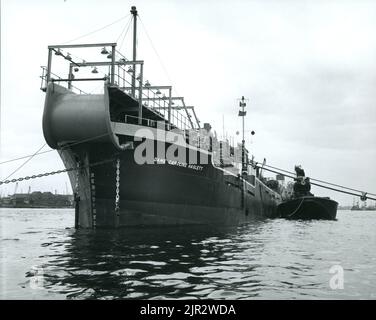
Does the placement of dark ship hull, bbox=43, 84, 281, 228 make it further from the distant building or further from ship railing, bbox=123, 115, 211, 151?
the distant building

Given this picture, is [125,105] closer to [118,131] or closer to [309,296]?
[118,131]

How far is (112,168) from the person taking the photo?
56.6ft

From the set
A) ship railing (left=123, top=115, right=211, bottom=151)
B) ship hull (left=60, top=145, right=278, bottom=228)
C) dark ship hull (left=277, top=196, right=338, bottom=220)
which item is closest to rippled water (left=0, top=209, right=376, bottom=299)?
ship hull (left=60, top=145, right=278, bottom=228)

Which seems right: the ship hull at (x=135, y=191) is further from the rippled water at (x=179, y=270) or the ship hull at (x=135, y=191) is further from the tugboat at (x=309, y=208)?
the tugboat at (x=309, y=208)

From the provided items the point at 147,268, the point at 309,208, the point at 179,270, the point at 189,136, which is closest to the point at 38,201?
the point at 309,208

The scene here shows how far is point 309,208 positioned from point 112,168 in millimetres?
29727

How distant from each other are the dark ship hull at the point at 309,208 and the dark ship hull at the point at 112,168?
2403cm

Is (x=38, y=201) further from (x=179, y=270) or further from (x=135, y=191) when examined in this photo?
(x=179, y=270)

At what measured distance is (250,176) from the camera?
119 ft

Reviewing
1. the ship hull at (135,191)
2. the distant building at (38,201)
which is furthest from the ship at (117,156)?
the distant building at (38,201)

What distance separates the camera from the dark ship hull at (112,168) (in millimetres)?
16562

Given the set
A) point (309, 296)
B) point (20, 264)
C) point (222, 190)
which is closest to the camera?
point (309, 296)

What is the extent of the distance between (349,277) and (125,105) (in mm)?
14252
